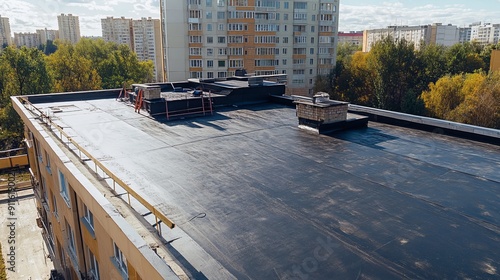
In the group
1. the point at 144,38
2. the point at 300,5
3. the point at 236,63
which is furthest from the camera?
the point at 144,38

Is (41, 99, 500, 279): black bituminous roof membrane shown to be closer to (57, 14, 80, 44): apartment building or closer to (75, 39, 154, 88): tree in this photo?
(75, 39, 154, 88): tree

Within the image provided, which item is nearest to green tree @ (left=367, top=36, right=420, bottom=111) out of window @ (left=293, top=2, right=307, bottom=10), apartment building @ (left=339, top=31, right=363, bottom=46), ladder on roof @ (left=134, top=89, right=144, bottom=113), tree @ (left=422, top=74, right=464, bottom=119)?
tree @ (left=422, top=74, right=464, bottom=119)

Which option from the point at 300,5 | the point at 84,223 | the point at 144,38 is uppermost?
the point at 300,5

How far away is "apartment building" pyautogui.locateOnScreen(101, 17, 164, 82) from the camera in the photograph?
9888 centimetres

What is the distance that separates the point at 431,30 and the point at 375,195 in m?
132

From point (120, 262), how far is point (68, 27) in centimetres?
16810

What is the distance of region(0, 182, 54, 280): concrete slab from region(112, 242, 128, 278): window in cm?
1688

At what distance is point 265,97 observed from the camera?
73.0 ft

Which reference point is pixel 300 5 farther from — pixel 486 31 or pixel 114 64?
pixel 486 31

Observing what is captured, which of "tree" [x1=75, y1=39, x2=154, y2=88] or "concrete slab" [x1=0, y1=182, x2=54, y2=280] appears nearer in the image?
"concrete slab" [x1=0, y1=182, x2=54, y2=280]

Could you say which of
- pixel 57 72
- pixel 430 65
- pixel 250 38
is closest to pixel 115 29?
pixel 57 72

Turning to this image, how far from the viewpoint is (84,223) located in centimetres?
1173

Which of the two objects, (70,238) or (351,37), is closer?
(70,238)

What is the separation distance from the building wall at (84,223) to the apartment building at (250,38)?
41.3 meters
